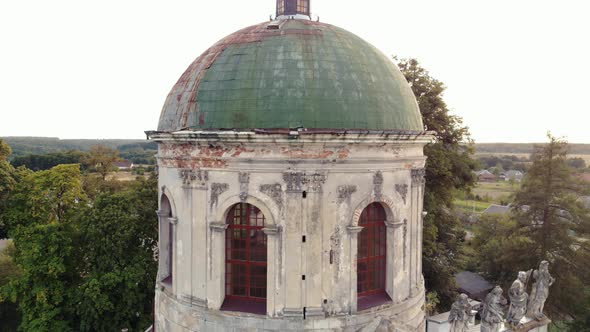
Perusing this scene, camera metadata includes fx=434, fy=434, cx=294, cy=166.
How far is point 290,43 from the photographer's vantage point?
47.9 feet

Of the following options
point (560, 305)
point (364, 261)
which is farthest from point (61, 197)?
point (560, 305)

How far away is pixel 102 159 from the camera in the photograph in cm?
4291

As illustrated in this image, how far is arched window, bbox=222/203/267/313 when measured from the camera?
1401 cm

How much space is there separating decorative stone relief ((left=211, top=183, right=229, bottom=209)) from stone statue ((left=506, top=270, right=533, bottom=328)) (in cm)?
1174

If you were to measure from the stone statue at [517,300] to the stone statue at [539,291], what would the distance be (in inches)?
64.3

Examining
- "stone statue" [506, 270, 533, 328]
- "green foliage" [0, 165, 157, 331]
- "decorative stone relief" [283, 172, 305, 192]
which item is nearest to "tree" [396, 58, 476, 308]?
"stone statue" [506, 270, 533, 328]

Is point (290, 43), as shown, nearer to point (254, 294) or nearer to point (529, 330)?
point (254, 294)

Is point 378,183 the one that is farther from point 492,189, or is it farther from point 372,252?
point 492,189

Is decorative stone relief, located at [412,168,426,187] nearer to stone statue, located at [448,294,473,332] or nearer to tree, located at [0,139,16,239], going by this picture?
stone statue, located at [448,294,473,332]

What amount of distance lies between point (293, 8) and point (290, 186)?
833cm

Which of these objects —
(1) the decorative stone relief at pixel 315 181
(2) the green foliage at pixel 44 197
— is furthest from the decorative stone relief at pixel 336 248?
(2) the green foliage at pixel 44 197

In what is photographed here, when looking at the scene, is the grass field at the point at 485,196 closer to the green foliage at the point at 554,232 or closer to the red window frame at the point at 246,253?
the green foliage at the point at 554,232

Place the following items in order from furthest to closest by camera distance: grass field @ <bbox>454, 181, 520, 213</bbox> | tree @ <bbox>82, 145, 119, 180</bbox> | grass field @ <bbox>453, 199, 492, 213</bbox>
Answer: grass field @ <bbox>453, 199, 492, 213</bbox>
grass field @ <bbox>454, 181, 520, 213</bbox>
tree @ <bbox>82, 145, 119, 180</bbox>

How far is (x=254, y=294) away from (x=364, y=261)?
3848 millimetres
